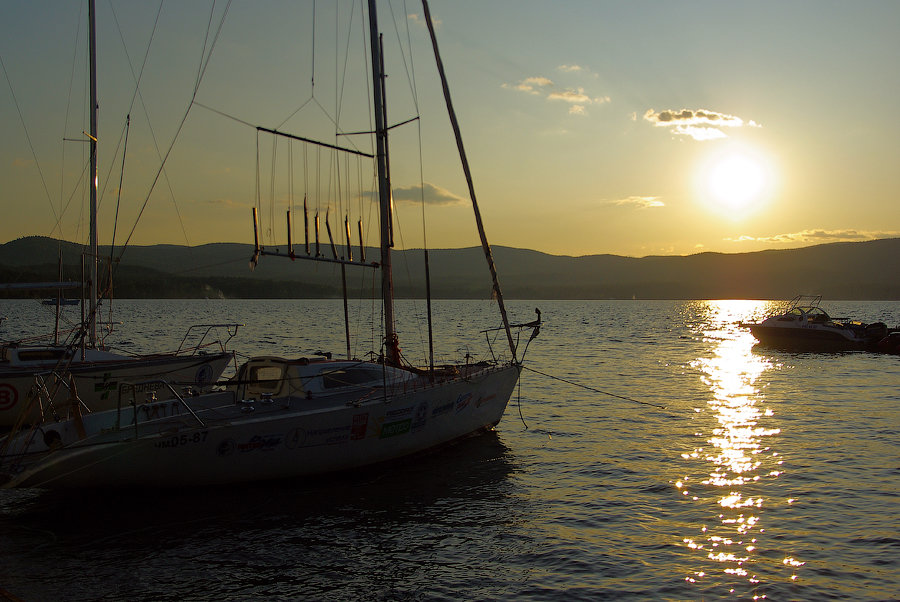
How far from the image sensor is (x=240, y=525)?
13703 mm

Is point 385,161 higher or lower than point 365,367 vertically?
higher

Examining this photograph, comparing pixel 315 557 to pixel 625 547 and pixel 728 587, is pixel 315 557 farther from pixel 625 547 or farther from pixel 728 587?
pixel 728 587

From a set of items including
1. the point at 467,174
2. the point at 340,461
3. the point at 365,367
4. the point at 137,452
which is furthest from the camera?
the point at 467,174

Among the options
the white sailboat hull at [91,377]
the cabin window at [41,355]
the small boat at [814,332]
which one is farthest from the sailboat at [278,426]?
the small boat at [814,332]

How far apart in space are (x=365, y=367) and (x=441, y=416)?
8.11 ft

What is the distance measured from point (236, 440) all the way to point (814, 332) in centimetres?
5866

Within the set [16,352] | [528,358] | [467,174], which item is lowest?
[528,358]

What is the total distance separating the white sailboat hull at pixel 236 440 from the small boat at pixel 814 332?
51.6 metres

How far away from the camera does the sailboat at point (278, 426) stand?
13594mm

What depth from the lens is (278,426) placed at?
586 inches

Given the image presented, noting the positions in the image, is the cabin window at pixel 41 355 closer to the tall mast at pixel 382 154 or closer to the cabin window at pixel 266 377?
the cabin window at pixel 266 377

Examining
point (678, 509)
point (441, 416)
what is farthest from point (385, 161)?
point (678, 509)

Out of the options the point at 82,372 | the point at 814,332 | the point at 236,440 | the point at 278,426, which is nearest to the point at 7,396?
the point at 82,372

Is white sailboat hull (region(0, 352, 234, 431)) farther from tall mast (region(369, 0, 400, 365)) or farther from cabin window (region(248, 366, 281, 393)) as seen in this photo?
tall mast (region(369, 0, 400, 365))
